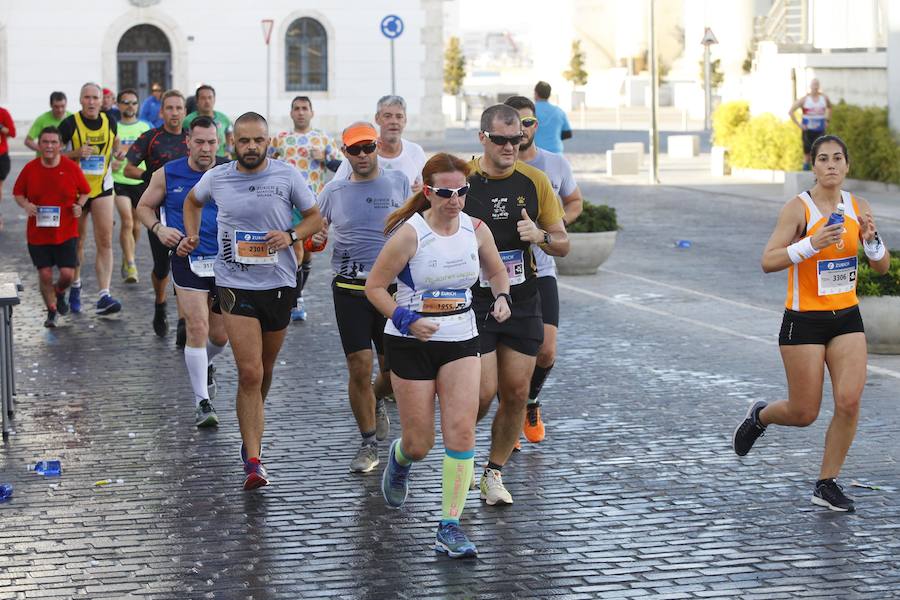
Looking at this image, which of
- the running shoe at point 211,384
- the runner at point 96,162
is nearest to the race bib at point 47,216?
the runner at point 96,162

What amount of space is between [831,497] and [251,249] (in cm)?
317

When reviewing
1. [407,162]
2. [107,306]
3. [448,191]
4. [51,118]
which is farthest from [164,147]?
[448,191]

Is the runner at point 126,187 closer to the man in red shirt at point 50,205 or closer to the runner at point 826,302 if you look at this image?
the man in red shirt at point 50,205

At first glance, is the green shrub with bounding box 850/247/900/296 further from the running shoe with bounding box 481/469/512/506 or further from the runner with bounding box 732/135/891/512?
the running shoe with bounding box 481/469/512/506

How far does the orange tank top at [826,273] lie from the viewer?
25.5 ft

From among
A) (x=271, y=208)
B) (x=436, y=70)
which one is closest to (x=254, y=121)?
(x=271, y=208)

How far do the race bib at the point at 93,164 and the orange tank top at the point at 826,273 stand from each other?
9.15 meters

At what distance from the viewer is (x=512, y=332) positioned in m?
7.78

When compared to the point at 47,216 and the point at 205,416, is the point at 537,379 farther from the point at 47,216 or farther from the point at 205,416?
the point at 47,216

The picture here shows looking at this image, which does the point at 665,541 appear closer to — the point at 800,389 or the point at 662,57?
the point at 800,389

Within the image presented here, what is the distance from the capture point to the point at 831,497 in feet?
25.0

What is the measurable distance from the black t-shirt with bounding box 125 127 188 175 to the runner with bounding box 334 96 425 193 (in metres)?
2.88

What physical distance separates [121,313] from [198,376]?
194 inches

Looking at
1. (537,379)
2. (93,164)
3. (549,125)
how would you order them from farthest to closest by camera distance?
(549,125), (93,164), (537,379)
